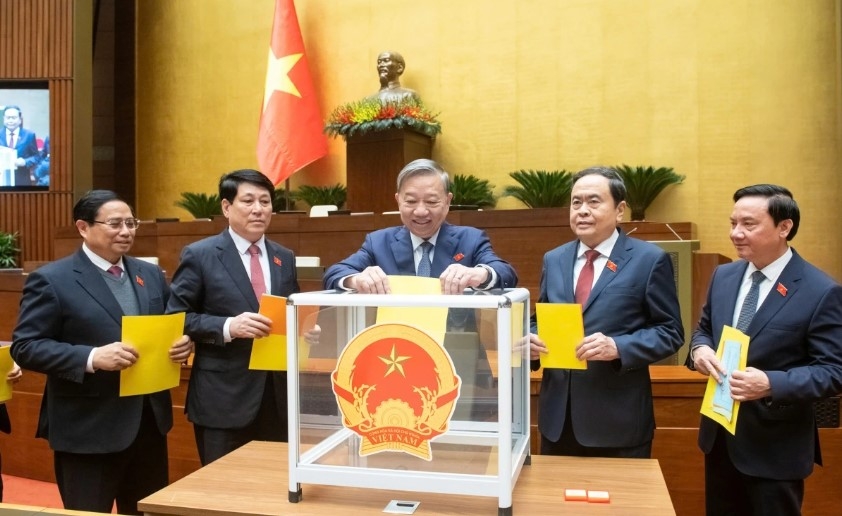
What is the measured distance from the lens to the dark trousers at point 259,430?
88.7 inches

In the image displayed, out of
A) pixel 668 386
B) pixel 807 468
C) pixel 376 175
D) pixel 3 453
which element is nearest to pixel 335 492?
pixel 807 468

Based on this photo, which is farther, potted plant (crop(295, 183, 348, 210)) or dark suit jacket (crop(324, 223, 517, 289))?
potted plant (crop(295, 183, 348, 210))

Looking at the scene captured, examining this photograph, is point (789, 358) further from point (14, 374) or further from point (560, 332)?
point (14, 374)

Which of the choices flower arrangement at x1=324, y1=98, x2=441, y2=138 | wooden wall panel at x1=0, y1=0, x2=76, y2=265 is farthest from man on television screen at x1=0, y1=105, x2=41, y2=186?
flower arrangement at x1=324, y1=98, x2=441, y2=138

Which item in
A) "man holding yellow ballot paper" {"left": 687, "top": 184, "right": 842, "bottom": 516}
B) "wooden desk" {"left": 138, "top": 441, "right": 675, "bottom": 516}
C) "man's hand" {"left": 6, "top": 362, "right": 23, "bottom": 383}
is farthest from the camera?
"man's hand" {"left": 6, "top": 362, "right": 23, "bottom": 383}

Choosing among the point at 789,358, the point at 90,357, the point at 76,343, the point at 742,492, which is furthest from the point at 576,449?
the point at 76,343

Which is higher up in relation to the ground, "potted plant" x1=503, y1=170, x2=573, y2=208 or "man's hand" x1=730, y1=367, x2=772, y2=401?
"potted plant" x1=503, y1=170, x2=573, y2=208

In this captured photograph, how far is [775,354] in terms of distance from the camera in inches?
75.4

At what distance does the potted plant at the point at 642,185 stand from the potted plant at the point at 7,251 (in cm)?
567

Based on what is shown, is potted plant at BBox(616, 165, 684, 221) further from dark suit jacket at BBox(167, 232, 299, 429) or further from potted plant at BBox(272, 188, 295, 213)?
dark suit jacket at BBox(167, 232, 299, 429)

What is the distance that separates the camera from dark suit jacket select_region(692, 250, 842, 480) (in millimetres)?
1869

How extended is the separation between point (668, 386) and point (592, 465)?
1.50 meters

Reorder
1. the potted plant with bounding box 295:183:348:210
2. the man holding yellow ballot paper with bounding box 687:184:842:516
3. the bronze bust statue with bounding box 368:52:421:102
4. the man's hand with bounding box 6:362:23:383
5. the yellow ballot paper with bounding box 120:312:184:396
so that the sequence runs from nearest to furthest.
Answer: the man holding yellow ballot paper with bounding box 687:184:842:516 → the yellow ballot paper with bounding box 120:312:184:396 → the man's hand with bounding box 6:362:23:383 → the bronze bust statue with bounding box 368:52:421:102 → the potted plant with bounding box 295:183:348:210

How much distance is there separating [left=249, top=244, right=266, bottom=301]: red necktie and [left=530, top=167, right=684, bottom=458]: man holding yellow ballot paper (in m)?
0.89
